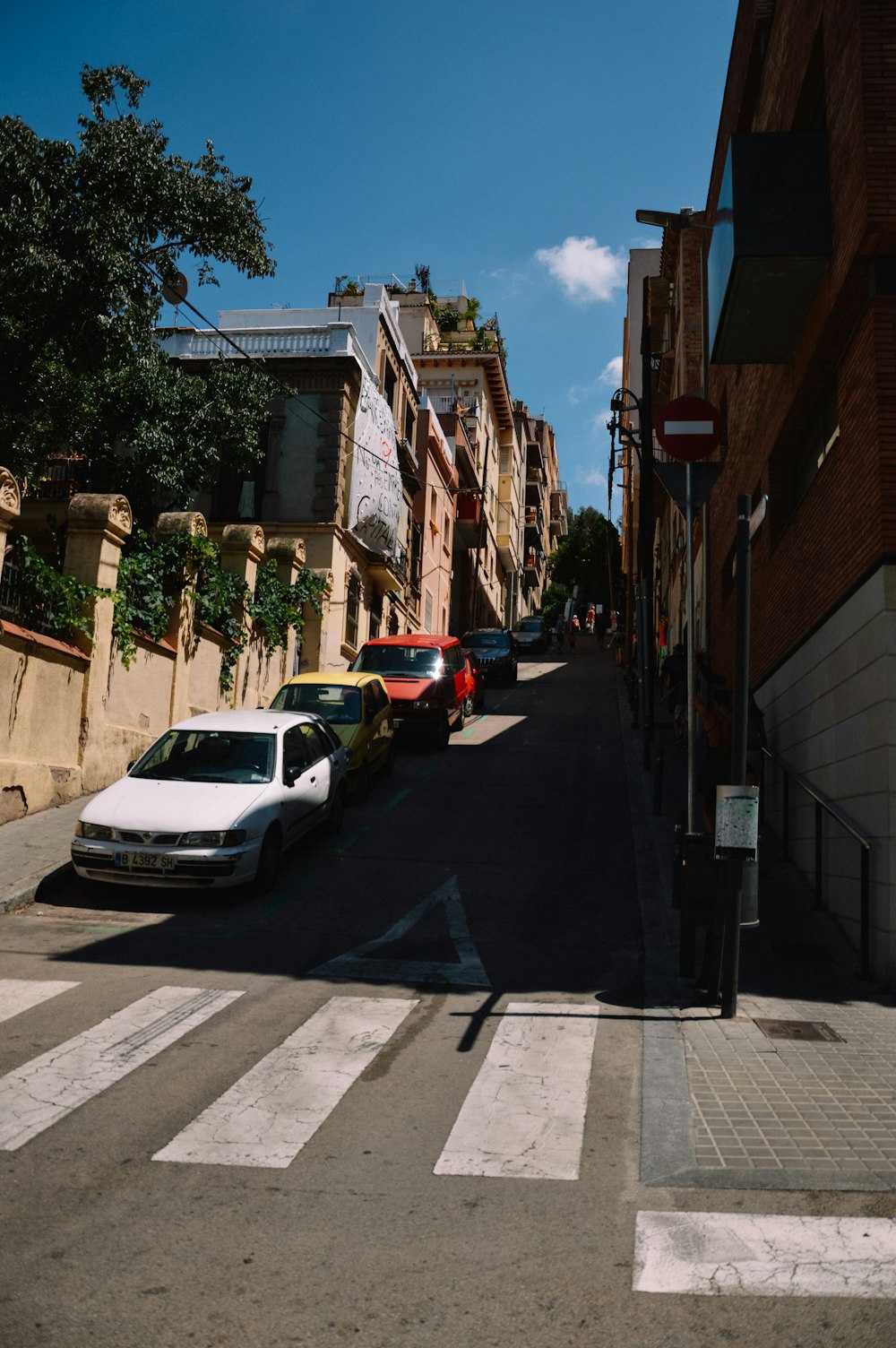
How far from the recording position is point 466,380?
2264 inches

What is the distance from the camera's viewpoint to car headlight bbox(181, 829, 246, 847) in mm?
9828

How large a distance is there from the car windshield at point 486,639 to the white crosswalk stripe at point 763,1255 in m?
31.6

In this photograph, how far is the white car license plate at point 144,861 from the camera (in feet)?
32.0

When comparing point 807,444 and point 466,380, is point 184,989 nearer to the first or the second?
point 807,444

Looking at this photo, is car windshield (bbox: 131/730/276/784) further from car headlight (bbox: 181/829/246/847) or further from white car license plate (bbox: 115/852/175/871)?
white car license plate (bbox: 115/852/175/871)

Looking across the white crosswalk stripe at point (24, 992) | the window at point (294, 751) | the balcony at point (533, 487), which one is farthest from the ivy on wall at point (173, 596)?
the balcony at point (533, 487)

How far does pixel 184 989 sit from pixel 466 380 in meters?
53.4

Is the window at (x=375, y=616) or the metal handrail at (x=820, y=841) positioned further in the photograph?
the window at (x=375, y=616)

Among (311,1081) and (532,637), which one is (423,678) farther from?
(532,637)

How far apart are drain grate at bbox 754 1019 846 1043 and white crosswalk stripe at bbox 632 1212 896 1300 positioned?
8.27ft

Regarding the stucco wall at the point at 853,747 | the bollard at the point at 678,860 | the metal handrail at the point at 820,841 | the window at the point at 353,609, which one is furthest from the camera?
the window at the point at 353,609

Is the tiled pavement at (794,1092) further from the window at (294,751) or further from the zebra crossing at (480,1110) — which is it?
the window at (294,751)

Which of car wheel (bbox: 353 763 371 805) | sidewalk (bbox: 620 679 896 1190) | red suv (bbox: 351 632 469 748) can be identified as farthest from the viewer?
red suv (bbox: 351 632 469 748)

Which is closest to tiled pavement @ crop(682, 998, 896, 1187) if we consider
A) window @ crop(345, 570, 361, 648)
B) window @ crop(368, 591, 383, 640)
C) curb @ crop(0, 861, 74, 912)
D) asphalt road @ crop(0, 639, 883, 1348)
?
asphalt road @ crop(0, 639, 883, 1348)
